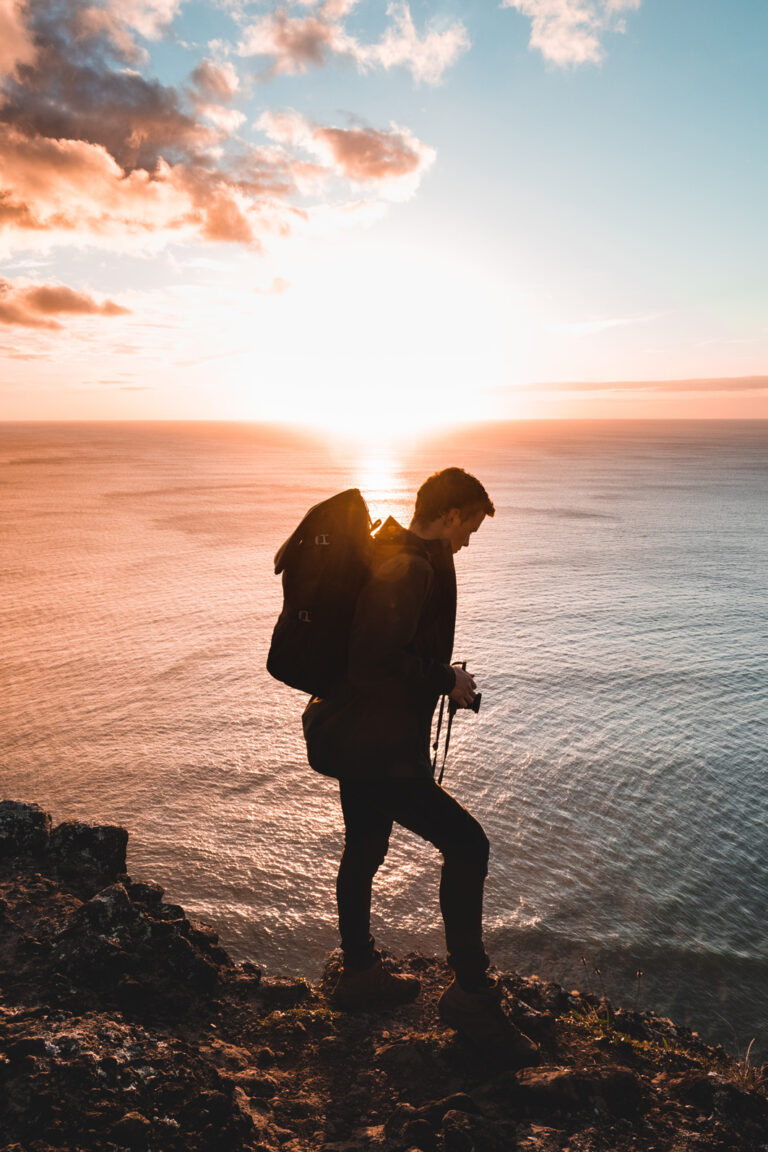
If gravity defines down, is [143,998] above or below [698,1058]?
above

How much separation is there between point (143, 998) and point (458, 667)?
6.39 feet

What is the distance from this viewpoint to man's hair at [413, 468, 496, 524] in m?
2.78

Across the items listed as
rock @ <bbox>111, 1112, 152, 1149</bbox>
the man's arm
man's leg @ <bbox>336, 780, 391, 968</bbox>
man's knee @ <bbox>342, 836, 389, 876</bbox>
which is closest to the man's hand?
the man's arm

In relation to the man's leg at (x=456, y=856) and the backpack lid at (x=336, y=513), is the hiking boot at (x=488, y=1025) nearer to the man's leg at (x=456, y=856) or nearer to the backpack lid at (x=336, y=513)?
the man's leg at (x=456, y=856)

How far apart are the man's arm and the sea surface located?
2.40 meters

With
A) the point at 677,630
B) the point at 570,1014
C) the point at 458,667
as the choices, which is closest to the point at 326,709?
the point at 458,667

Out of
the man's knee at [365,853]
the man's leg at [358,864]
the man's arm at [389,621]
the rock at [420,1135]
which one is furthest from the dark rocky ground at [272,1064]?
the man's arm at [389,621]

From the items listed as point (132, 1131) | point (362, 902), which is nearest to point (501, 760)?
point (362, 902)

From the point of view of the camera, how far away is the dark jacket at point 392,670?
2.57 metres

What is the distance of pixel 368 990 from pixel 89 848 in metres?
1.79

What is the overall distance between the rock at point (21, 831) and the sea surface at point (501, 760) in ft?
3.42

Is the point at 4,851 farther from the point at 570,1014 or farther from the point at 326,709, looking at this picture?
the point at 570,1014

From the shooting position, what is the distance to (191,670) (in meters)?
8.73

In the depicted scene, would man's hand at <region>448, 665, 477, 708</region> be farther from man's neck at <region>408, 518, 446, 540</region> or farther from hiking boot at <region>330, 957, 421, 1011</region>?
hiking boot at <region>330, 957, 421, 1011</region>
